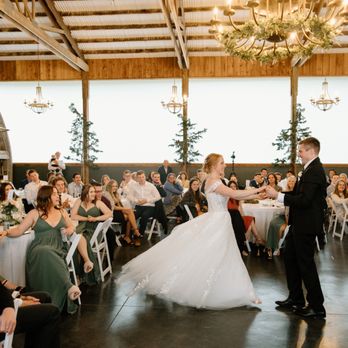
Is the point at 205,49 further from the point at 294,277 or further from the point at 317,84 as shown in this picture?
the point at 294,277

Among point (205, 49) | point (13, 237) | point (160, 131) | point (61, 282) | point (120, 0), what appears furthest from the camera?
point (160, 131)

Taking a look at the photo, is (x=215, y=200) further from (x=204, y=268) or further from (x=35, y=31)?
(x=35, y=31)

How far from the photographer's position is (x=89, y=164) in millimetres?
13750

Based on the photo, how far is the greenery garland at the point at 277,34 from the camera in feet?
19.2

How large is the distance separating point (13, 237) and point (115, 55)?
11098 mm

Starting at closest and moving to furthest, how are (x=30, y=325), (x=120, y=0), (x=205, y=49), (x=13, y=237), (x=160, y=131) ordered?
(x=30, y=325)
(x=13, y=237)
(x=120, y=0)
(x=205, y=49)
(x=160, y=131)

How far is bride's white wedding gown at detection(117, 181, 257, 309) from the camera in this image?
409cm

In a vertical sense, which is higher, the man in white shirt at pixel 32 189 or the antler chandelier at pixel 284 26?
the antler chandelier at pixel 284 26

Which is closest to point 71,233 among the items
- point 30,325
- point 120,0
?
point 30,325

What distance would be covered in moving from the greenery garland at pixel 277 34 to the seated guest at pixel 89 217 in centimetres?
323

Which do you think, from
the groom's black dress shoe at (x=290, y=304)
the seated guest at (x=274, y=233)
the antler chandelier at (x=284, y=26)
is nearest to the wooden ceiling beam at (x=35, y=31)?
the antler chandelier at (x=284, y=26)

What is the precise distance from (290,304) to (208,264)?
2.92 feet

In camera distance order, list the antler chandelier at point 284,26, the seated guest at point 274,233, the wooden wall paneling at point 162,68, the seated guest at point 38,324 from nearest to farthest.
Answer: the seated guest at point 38,324
the antler chandelier at point 284,26
the seated guest at point 274,233
the wooden wall paneling at point 162,68

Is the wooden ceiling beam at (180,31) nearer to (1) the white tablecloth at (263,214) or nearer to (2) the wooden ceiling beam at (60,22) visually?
(2) the wooden ceiling beam at (60,22)
